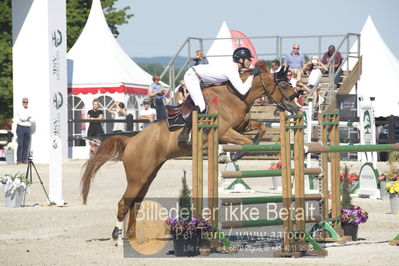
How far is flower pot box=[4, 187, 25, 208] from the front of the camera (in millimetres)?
12750

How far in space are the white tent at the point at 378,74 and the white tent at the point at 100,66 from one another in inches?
272

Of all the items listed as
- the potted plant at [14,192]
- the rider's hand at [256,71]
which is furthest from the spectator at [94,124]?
the rider's hand at [256,71]

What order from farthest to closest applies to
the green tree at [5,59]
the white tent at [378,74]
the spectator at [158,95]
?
the green tree at [5,59], the white tent at [378,74], the spectator at [158,95]

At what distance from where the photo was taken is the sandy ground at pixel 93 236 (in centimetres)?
784

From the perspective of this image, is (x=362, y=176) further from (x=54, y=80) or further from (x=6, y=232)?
(x=54, y=80)

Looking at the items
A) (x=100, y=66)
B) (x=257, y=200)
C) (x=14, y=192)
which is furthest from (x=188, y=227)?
(x=100, y=66)

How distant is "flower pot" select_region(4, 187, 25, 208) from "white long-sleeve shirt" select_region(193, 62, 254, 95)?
4.58 m

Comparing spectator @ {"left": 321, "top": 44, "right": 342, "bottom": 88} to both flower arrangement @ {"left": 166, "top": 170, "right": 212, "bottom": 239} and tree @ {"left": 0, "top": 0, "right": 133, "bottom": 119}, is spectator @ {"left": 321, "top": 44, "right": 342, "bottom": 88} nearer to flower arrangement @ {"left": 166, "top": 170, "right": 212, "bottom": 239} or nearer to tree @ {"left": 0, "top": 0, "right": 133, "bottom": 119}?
flower arrangement @ {"left": 166, "top": 170, "right": 212, "bottom": 239}

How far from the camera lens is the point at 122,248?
8.80 meters

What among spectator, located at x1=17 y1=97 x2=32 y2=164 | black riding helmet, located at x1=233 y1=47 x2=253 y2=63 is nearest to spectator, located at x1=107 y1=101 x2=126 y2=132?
spectator, located at x1=17 y1=97 x2=32 y2=164

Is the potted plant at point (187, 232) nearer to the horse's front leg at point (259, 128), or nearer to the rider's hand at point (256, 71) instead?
the horse's front leg at point (259, 128)

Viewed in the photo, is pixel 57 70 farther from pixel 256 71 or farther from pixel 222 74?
pixel 222 74

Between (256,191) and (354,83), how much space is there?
9476mm

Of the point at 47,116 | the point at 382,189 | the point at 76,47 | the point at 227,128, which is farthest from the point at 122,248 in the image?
the point at 76,47
